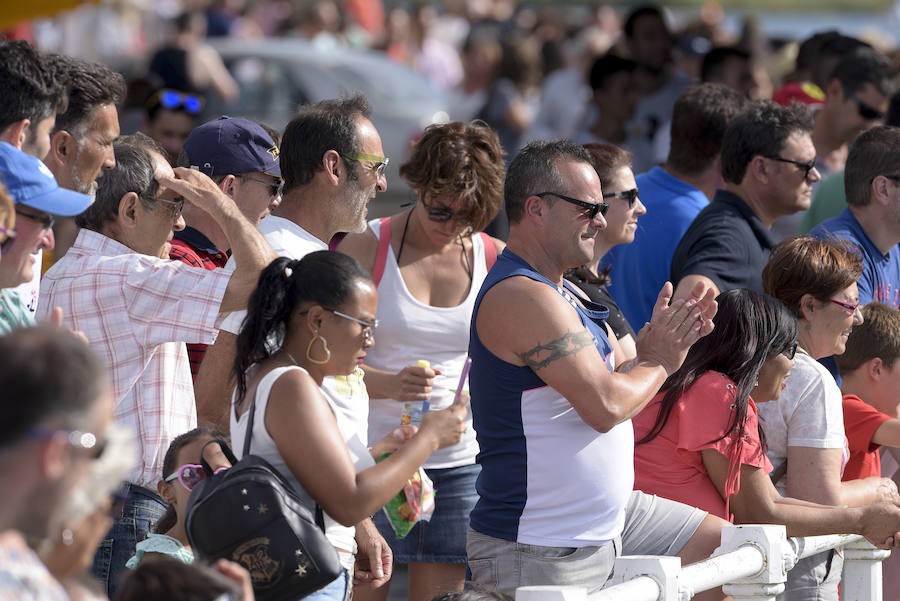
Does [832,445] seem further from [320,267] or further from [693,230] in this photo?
[320,267]

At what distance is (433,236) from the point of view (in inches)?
179

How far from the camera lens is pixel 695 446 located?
3.85m

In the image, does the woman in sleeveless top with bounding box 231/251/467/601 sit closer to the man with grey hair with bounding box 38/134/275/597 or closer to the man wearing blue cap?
the man with grey hair with bounding box 38/134/275/597

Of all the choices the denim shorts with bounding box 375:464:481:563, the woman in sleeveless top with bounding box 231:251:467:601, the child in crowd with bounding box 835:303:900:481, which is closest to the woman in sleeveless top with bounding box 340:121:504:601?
the denim shorts with bounding box 375:464:481:563

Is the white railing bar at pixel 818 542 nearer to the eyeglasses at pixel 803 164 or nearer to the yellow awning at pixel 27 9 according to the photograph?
the eyeglasses at pixel 803 164

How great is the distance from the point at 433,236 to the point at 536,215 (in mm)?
881

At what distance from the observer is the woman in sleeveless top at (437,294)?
4383 millimetres

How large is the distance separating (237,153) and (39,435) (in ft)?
7.70

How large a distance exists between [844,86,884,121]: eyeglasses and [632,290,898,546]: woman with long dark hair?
356 centimetres

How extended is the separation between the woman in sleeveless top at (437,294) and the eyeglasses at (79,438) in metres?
2.19

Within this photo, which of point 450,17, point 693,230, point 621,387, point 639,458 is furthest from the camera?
point 450,17

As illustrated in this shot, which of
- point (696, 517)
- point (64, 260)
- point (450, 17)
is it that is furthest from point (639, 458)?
point (450, 17)

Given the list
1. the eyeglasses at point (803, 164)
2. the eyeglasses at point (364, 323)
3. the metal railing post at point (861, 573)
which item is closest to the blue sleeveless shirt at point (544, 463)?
the eyeglasses at point (364, 323)

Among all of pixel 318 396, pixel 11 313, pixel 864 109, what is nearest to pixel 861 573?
pixel 318 396
